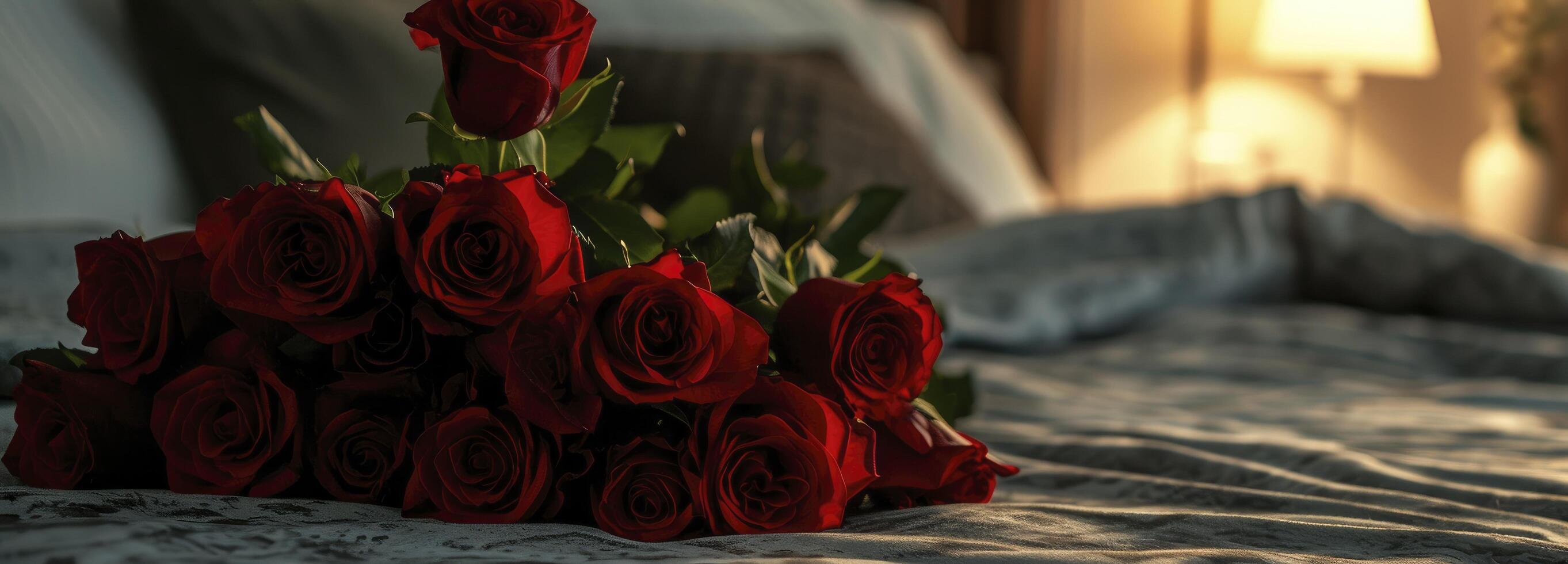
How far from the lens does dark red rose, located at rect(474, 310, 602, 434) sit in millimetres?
366

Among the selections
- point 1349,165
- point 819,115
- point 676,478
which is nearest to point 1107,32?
point 1349,165

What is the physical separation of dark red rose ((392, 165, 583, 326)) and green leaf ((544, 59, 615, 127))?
0.20 feet

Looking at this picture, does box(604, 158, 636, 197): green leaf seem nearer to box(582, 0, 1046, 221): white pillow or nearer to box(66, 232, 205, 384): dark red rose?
box(66, 232, 205, 384): dark red rose

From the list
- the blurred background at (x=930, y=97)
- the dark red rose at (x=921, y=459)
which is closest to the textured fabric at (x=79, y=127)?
the blurred background at (x=930, y=97)

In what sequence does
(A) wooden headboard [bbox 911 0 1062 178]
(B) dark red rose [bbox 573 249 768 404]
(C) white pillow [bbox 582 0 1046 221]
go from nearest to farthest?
(B) dark red rose [bbox 573 249 768 404]
(C) white pillow [bbox 582 0 1046 221]
(A) wooden headboard [bbox 911 0 1062 178]

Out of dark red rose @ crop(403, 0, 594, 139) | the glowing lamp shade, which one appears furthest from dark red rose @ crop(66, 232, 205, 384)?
the glowing lamp shade

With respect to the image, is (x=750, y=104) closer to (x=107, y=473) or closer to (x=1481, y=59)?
(x=107, y=473)

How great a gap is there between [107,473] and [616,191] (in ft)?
0.71

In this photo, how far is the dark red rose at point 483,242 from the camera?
359mm

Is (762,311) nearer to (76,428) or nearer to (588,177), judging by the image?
(588,177)

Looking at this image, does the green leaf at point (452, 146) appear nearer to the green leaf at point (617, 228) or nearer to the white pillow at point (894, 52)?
the green leaf at point (617, 228)

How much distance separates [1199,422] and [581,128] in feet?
1.59

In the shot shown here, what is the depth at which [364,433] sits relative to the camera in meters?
0.40

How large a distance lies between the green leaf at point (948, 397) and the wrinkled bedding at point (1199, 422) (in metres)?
0.04
